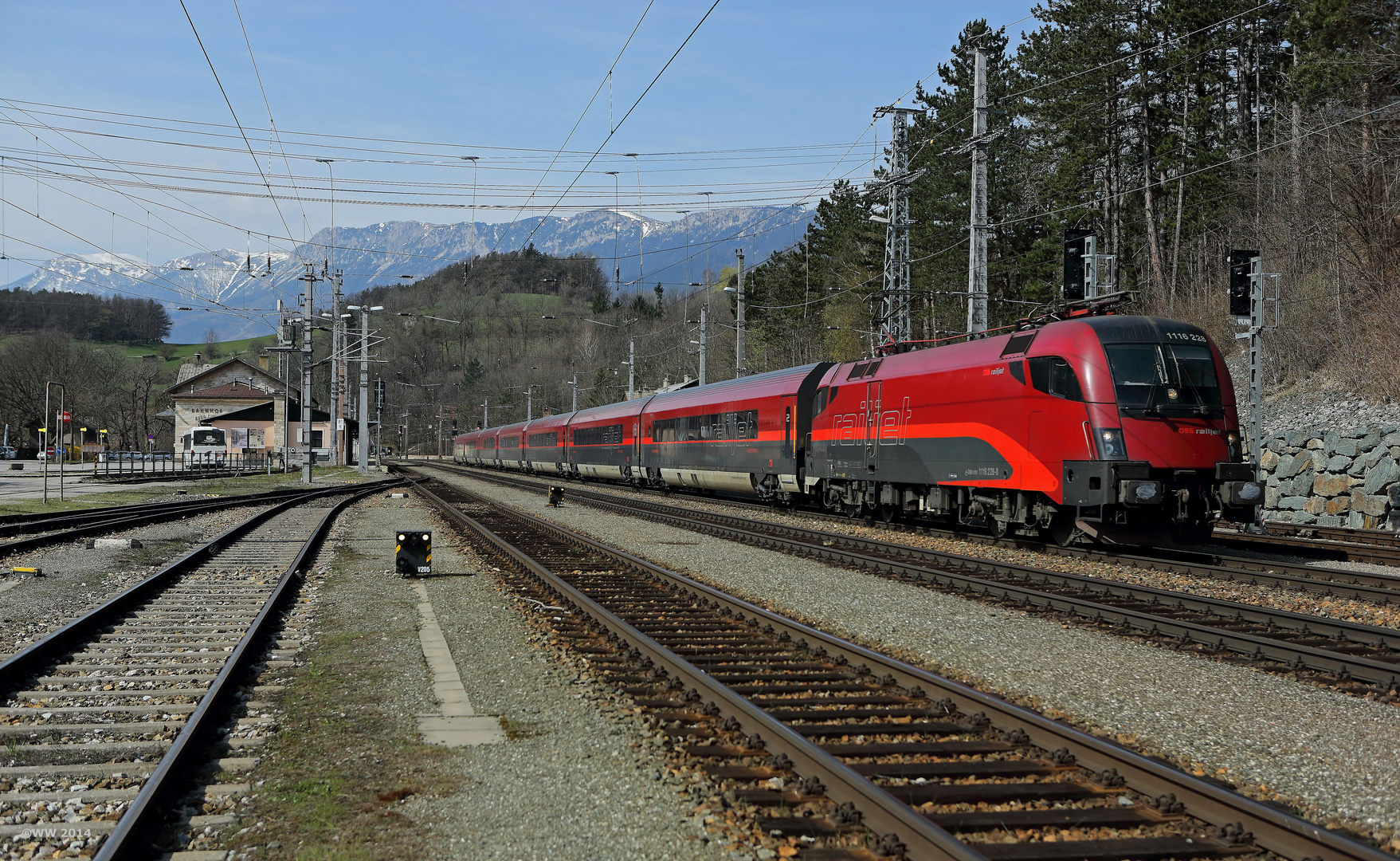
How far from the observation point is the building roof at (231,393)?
94062mm

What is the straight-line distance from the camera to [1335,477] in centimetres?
2259

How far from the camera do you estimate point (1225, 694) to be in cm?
764

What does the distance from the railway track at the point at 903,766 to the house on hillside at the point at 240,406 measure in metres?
74.8

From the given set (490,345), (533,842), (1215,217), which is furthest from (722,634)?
(490,345)

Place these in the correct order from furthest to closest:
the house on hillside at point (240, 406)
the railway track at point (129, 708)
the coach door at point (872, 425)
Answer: the house on hillside at point (240, 406), the coach door at point (872, 425), the railway track at point (129, 708)

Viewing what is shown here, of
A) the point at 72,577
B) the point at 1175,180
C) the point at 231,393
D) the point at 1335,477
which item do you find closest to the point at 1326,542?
the point at 1335,477

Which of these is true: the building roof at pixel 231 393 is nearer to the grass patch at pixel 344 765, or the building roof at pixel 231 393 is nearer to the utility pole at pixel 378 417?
the utility pole at pixel 378 417

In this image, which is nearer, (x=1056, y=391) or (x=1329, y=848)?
(x=1329, y=848)

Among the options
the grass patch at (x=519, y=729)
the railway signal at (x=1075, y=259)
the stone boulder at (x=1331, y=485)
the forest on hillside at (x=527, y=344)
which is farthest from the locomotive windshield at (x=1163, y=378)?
the forest on hillside at (x=527, y=344)

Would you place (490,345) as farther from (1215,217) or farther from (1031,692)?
(1031,692)

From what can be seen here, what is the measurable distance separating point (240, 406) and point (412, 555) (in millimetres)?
89371

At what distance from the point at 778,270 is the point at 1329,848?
245 ft

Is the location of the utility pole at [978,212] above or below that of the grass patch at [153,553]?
above

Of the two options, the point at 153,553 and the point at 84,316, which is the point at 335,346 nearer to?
the point at 153,553
